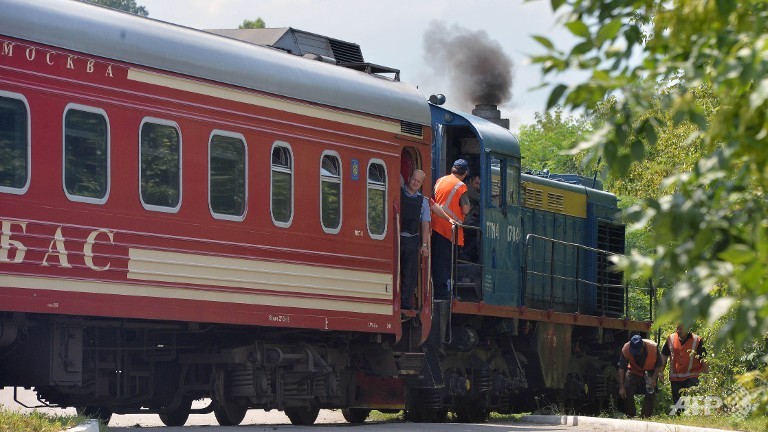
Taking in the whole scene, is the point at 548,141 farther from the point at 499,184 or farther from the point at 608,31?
the point at 608,31

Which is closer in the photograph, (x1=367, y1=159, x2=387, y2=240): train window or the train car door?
(x1=367, y1=159, x2=387, y2=240): train window

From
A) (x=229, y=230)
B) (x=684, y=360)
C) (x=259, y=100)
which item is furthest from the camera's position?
(x=684, y=360)

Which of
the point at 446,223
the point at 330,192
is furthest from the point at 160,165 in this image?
the point at 446,223

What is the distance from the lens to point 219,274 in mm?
13695

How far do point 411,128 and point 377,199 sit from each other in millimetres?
1157

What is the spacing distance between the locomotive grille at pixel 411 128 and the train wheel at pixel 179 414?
4091 millimetres

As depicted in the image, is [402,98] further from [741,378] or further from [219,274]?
[741,378]

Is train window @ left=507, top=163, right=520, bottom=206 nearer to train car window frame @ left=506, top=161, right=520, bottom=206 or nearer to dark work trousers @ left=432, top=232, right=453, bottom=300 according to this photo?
train car window frame @ left=506, top=161, right=520, bottom=206

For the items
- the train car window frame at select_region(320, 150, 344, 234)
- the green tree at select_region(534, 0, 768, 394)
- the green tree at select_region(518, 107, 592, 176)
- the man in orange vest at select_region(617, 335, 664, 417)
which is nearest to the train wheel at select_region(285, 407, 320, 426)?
the train car window frame at select_region(320, 150, 344, 234)

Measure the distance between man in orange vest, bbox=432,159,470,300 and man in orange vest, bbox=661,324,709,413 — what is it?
504 centimetres

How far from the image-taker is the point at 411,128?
16828 mm

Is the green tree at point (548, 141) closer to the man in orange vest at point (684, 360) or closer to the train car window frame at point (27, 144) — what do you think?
the man in orange vest at point (684, 360)

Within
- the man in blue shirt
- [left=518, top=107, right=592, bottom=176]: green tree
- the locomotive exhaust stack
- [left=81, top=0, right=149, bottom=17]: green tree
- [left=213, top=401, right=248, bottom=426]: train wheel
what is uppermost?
[left=81, top=0, right=149, bottom=17]: green tree

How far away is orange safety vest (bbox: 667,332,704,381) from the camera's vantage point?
69.5ft
